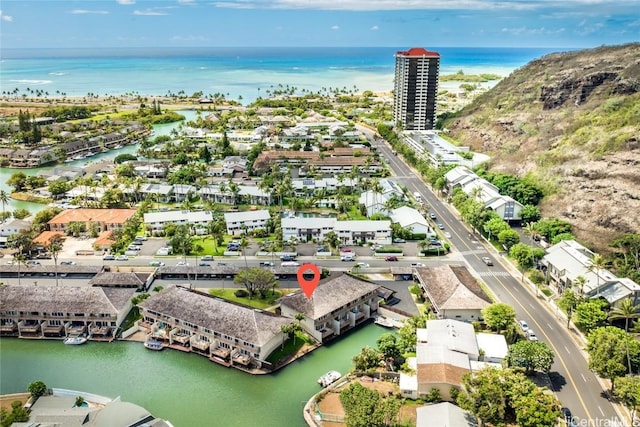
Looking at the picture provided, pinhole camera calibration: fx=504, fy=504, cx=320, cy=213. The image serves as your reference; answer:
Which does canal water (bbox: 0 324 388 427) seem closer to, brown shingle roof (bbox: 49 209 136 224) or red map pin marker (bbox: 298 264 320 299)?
red map pin marker (bbox: 298 264 320 299)

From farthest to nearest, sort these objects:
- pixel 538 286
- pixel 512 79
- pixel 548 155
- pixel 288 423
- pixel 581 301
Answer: pixel 512 79
pixel 548 155
pixel 538 286
pixel 581 301
pixel 288 423

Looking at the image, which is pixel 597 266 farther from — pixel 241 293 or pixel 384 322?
pixel 241 293

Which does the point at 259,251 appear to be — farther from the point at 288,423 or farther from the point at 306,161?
the point at 306,161

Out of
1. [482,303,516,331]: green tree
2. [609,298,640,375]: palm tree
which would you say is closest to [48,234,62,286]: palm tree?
[482,303,516,331]: green tree

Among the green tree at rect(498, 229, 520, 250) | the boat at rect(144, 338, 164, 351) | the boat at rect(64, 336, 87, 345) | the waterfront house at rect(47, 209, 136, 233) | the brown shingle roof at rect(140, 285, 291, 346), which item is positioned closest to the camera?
the brown shingle roof at rect(140, 285, 291, 346)

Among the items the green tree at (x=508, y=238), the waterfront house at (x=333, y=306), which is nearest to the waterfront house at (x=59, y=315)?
the waterfront house at (x=333, y=306)

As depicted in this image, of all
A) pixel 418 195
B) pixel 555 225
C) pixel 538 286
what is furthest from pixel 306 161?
pixel 538 286
